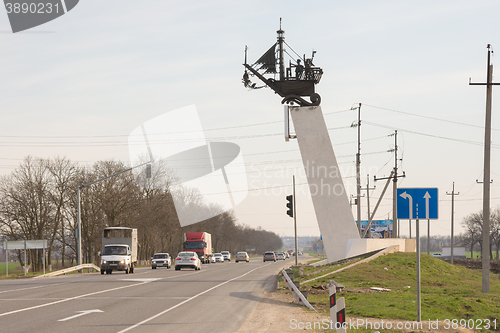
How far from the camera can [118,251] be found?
39062mm

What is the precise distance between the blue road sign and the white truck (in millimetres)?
30399

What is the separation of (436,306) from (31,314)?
37.7 feet

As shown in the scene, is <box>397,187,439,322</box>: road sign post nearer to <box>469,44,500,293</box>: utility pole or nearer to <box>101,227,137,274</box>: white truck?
<box>469,44,500,293</box>: utility pole

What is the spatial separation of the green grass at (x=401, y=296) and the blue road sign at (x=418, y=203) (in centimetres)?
366

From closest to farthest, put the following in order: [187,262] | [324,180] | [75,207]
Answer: [324,180], [187,262], [75,207]

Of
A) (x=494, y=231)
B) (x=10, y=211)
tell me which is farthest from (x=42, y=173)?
(x=494, y=231)

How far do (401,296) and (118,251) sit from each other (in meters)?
26.0

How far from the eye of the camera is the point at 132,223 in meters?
66.8

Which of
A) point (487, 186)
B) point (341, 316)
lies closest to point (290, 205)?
point (487, 186)

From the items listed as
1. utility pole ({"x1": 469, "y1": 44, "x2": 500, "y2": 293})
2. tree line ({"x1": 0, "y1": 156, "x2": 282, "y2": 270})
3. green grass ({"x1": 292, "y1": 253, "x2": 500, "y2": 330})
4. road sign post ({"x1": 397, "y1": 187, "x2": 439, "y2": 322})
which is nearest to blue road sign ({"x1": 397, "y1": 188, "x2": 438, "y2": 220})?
road sign post ({"x1": 397, "y1": 187, "x2": 439, "y2": 322})

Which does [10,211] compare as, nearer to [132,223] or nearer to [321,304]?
[132,223]

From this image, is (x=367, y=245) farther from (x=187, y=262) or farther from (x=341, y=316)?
(x=341, y=316)

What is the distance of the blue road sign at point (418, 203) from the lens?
11.0 meters

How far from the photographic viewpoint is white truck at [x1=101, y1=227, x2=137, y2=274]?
125 ft
